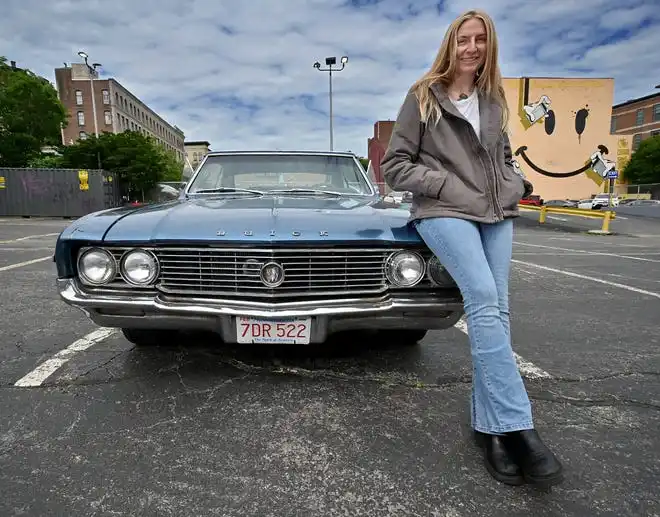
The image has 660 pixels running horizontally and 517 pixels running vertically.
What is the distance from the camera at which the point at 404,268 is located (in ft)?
8.07

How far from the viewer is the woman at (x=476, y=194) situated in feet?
6.14

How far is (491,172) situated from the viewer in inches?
80.0

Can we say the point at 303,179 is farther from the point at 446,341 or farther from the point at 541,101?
the point at 541,101

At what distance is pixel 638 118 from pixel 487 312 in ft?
252

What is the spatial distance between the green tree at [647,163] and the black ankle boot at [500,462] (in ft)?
201

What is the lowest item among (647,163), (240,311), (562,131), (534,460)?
(534,460)

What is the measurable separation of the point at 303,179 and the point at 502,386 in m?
2.47

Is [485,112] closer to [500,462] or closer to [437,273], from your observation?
[437,273]

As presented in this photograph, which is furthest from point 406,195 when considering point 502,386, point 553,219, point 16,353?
point 553,219

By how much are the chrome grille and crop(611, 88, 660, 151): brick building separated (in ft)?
235

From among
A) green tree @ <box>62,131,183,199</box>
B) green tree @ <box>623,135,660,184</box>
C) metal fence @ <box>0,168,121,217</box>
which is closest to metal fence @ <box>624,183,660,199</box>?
green tree @ <box>623,135,660,184</box>

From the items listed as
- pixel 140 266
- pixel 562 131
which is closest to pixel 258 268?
pixel 140 266

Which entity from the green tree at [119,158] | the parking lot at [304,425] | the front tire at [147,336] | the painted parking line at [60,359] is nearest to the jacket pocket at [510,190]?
the parking lot at [304,425]

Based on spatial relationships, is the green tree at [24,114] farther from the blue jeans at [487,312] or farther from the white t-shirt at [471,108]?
the blue jeans at [487,312]
